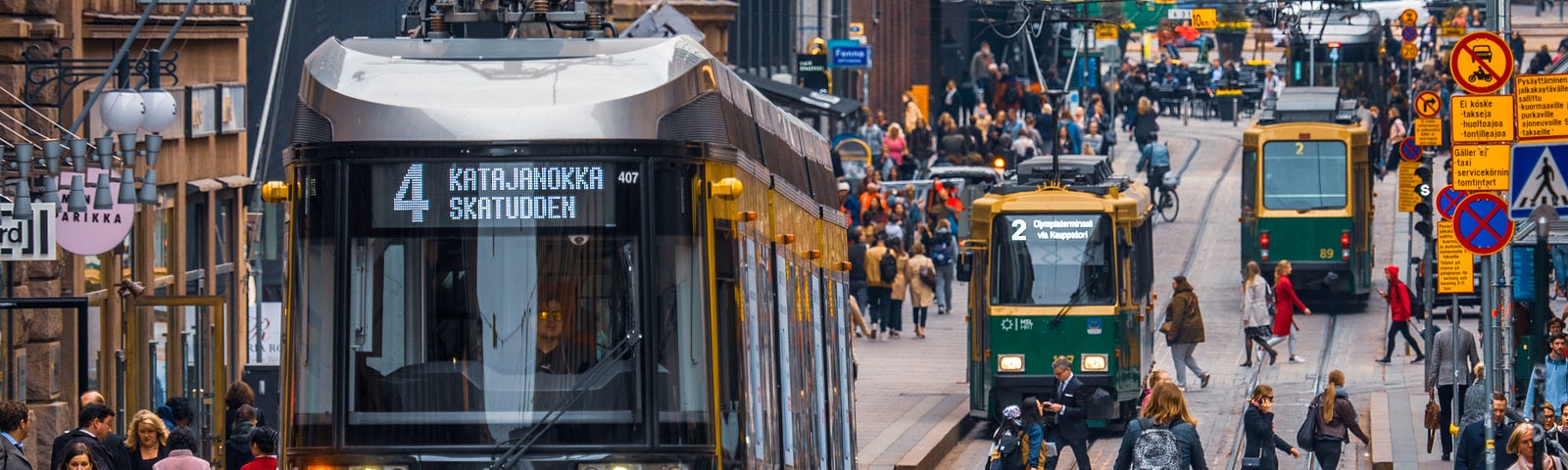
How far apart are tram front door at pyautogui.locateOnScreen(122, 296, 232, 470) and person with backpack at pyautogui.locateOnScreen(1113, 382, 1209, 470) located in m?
5.55

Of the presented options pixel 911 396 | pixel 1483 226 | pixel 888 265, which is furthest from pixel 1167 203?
pixel 1483 226

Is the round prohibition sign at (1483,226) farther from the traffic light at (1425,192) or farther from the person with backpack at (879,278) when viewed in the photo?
the person with backpack at (879,278)

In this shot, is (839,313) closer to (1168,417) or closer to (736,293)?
(1168,417)

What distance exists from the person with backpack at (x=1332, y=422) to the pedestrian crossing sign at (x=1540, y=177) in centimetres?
413

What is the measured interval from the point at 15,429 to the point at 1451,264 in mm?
12039

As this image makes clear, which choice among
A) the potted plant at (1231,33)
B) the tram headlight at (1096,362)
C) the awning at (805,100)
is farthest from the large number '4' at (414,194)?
the potted plant at (1231,33)

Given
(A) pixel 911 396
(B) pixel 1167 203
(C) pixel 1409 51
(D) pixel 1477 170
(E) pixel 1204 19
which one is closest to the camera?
(D) pixel 1477 170

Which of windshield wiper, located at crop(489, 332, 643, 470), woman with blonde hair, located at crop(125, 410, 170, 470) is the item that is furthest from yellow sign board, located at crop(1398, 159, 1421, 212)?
windshield wiper, located at crop(489, 332, 643, 470)

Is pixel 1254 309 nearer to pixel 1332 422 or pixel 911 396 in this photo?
pixel 911 396

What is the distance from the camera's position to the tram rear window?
35.5 m

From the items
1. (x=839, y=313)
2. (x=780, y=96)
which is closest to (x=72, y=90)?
(x=839, y=313)

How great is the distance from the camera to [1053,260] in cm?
2572

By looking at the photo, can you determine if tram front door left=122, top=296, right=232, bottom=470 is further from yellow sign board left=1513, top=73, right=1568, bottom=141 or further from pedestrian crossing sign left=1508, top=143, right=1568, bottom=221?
yellow sign board left=1513, top=73, right=1568, bottom=141

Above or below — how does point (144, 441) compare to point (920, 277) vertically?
above
